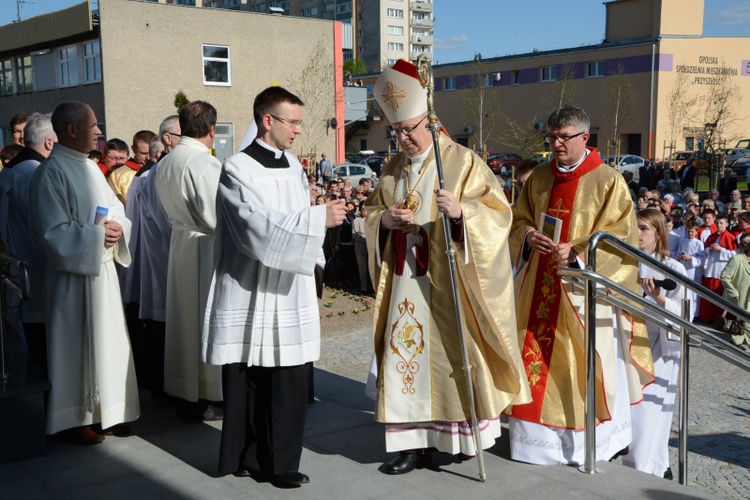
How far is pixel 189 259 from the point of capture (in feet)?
16.9

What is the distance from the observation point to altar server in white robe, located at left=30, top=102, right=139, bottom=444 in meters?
4.50

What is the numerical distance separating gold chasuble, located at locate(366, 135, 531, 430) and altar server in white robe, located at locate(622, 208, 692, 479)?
121cm

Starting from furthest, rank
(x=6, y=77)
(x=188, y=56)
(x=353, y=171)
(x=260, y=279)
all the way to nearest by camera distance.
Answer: (x=6, y=77), (x=353, y=171), (x=188, y=56), (x=260, y=279)

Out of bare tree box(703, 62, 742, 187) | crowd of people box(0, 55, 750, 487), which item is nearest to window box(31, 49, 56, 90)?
bare tree box(703, 62, 742, 187)

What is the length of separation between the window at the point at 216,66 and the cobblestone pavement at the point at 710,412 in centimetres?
2565

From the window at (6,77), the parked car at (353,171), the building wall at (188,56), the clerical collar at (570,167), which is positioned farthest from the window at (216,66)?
the clerical collar at (570,167)

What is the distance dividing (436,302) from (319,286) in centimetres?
66

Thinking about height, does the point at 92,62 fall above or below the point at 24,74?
below

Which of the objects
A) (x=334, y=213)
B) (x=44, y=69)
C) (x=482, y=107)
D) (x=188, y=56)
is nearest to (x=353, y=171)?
(x=188, y=56)

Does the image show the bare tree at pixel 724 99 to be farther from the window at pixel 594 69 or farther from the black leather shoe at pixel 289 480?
the black leather shoe at pixel 289 480

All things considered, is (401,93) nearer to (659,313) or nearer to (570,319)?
(570,319)

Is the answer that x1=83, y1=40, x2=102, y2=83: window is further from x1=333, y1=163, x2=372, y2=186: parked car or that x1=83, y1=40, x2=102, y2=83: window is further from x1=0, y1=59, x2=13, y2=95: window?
x1=333, y1=163, x2=372, y2=186: parked car

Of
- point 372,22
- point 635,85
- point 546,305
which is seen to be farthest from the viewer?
point 372,22

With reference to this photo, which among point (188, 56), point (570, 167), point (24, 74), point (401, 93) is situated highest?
point (188, 56)
